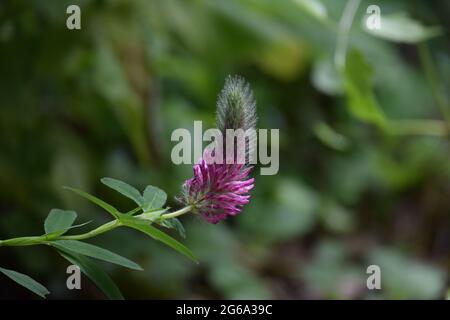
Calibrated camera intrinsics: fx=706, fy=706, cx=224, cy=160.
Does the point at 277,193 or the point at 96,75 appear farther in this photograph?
the point at 277,193

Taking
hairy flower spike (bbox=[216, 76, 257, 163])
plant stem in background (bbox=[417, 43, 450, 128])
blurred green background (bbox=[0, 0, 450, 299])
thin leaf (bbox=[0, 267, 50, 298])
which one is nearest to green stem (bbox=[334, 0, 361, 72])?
blurred green background (bbox=[0, 0, 450, 299])

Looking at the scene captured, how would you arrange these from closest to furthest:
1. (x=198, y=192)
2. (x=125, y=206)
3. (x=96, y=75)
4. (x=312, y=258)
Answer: (x=198, y=192)
(x=125, y=206)
(x=96, y=75)
(x=312, y=258)

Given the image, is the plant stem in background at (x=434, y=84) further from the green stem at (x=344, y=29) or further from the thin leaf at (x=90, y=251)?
the thin leaf at (x=90, y=251)

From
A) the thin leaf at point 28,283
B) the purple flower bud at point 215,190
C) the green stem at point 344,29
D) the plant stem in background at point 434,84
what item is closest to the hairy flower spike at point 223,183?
the purple flower bud at point 215,190

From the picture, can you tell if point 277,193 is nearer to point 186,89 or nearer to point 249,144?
point 186,89

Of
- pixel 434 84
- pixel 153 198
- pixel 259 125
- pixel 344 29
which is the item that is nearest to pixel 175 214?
pixel 153 198

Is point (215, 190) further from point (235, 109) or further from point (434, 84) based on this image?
point (434, 84)

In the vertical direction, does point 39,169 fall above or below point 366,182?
below

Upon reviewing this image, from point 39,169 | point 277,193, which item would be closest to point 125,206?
point 39,169
